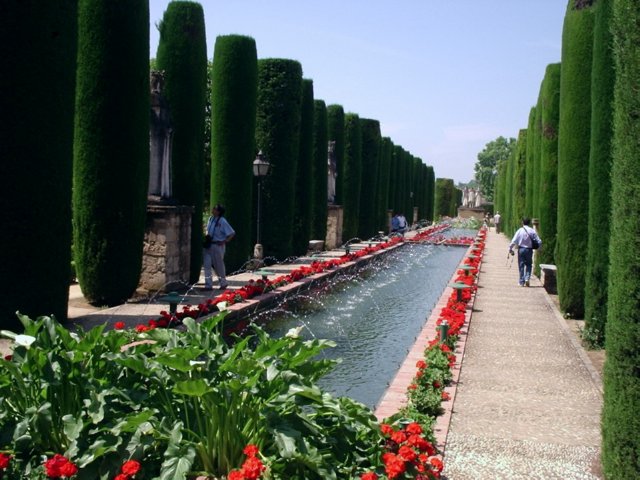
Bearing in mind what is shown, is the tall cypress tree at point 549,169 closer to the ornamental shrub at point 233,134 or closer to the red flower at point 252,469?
the ornamental shrub at point 233,134

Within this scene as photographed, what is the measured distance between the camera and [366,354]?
26.1 ft

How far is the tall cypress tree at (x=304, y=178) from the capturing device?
20.2 m

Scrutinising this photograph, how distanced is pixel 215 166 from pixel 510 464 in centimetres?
1243

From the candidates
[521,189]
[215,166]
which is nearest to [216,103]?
[215,166]

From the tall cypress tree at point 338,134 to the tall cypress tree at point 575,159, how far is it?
15355 mm

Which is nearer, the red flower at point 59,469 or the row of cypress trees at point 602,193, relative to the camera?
the red flower at point 59,469

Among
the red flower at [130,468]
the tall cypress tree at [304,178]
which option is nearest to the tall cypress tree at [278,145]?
the tall cypress tree at [304,178]

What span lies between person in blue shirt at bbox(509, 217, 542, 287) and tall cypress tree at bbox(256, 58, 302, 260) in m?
6.61

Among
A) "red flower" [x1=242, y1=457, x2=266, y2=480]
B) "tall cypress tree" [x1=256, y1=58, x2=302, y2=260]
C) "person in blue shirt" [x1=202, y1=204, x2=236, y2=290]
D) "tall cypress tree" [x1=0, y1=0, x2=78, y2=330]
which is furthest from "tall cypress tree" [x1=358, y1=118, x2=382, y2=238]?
"red flower" [x1=242, y1=457, x2=266, y2=480]

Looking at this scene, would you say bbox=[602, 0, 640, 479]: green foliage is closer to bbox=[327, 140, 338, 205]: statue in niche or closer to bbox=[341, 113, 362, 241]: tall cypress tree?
bbox=[327, 140, 338, 205]: statue in niche

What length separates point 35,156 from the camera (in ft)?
26.7

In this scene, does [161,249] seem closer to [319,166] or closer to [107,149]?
[107,149]

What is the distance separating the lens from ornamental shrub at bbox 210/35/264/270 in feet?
51.5

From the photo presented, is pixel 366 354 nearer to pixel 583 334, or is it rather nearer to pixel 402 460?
pixel 583 334
